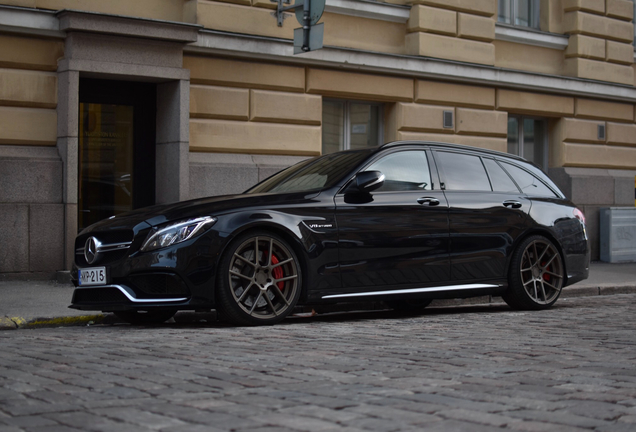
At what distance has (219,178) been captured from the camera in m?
13.1

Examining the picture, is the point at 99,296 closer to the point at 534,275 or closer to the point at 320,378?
the point at 320,378

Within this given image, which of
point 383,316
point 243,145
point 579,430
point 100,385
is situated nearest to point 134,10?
point 243,145

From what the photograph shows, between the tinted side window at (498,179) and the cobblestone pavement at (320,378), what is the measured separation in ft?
6.21

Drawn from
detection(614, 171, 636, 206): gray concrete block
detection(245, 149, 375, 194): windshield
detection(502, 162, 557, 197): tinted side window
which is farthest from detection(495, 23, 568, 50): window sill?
detection(245, 149, 375, 194): windshield

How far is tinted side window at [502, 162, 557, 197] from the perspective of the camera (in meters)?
9.11

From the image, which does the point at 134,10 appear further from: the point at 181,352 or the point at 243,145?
the point at 181,352

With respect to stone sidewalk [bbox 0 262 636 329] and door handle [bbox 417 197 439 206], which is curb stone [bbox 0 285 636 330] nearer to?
stone sidewalk [bbox 0 262 636 329]

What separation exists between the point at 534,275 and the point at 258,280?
3.12 m

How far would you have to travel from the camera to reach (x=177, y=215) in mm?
6984

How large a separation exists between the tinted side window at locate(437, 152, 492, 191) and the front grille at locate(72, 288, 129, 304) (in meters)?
3.11

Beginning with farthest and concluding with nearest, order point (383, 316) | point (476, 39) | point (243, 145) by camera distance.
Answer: point (476, 39) < point (243, 145) < point (383, 316)

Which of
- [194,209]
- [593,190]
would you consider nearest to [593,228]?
[593,190]

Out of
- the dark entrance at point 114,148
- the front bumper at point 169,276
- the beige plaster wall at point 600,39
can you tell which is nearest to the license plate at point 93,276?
the front bumper at point 169,276

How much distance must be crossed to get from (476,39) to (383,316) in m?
9.01
